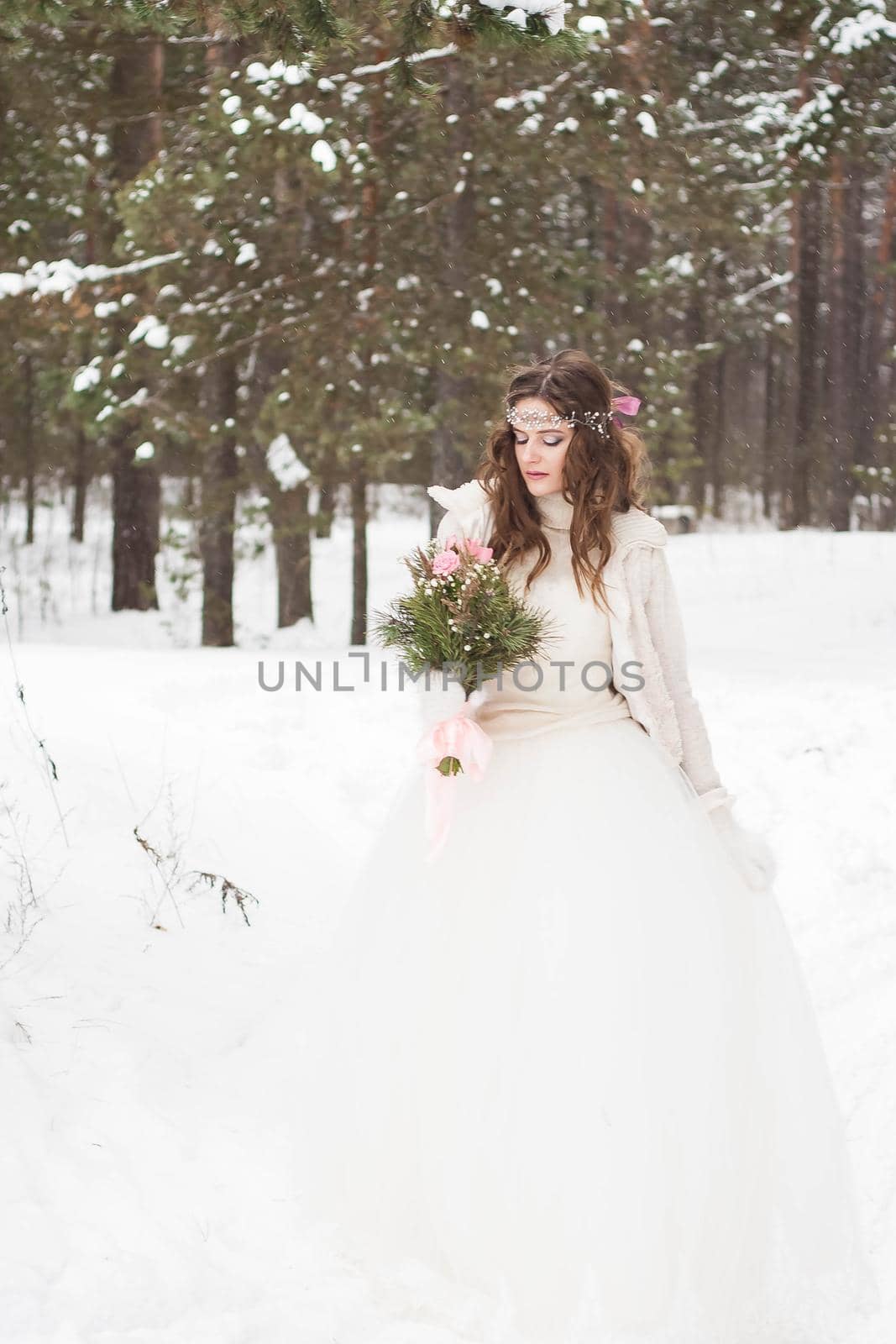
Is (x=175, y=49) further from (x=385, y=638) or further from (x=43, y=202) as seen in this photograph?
(x=385, y=638)

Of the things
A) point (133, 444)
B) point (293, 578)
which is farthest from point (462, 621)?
point (133, 444)

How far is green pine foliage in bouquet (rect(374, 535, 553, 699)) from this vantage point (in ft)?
10.5

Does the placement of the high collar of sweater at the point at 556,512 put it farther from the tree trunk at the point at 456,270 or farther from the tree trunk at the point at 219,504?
the tree trunk at the point at 219,504

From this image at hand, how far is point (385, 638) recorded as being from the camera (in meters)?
3.38

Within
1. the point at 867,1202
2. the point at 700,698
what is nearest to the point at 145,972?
the point at 867,1202

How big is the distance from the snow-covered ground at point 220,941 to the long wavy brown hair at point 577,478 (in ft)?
6.82

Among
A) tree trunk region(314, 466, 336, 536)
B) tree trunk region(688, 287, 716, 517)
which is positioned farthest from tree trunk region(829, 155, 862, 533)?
tree trunk region(314, 466, 336, 536)

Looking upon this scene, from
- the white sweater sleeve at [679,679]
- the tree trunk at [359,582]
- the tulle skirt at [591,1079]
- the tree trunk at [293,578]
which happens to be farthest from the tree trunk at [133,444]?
the tulle skirt at [591,1079]

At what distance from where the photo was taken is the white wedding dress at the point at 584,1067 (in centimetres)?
304

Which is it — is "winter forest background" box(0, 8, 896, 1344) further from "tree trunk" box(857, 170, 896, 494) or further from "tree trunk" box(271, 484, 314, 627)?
"tree trunk" box(857, 170, 896, 494)

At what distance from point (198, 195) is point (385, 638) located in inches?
274

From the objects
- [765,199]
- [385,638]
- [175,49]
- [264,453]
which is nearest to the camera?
[385,638]

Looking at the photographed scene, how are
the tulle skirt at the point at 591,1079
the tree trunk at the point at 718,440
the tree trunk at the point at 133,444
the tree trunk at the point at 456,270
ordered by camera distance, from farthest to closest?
the tree trunk at the point at 718,440
the tree trunk at the point at 133,444
the tree trunk at the point at 456,270
the tulle skirt at the point at 591,1079

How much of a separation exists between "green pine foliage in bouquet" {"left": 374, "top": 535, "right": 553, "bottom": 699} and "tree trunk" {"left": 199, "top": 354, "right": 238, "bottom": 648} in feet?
24.5
